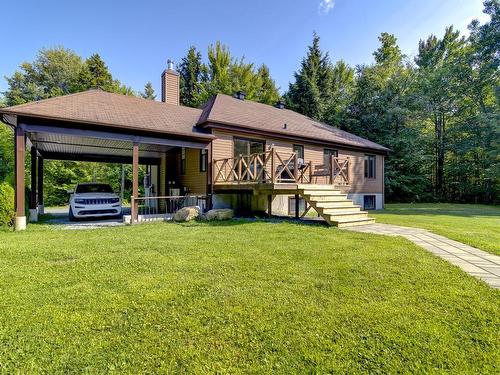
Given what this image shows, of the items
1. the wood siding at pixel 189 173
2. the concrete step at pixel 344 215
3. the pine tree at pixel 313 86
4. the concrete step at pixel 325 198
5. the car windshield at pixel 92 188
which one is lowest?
the concrete step at pixel 344 215

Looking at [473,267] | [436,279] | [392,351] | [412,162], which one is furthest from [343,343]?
[412,162]

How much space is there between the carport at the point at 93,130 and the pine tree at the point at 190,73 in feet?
53.6

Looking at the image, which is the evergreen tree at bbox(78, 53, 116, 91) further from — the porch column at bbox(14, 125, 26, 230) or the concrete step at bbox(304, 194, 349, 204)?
the concrete step at bbox(304, 194, 349, 204)

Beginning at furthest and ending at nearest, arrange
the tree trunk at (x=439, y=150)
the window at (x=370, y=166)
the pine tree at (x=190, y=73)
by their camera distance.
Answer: the pine tree at (x=190, y=73) < the tree trunk at (x=439, y=150) < the window at (x=370, y=166)

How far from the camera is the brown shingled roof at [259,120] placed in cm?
1108

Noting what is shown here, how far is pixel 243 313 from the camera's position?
Result: 102 inches

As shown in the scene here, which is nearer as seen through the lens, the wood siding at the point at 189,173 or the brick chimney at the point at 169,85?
the wood siding at the point at 189,173

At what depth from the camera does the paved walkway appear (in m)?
3.59

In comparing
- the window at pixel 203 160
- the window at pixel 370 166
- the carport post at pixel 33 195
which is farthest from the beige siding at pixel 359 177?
the carport post at pixel 33 195

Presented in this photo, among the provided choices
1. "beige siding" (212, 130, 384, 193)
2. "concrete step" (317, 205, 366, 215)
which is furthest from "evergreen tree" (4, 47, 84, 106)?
"concrete step" (317, 205, 366, 215)

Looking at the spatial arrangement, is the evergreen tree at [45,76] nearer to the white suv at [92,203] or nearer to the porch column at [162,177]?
the porch column at [162,177]

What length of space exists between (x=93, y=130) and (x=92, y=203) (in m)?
2.63

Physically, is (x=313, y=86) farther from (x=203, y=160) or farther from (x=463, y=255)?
(x=463, y=255)

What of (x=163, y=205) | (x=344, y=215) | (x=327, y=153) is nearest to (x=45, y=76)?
(x=163, y=205)
